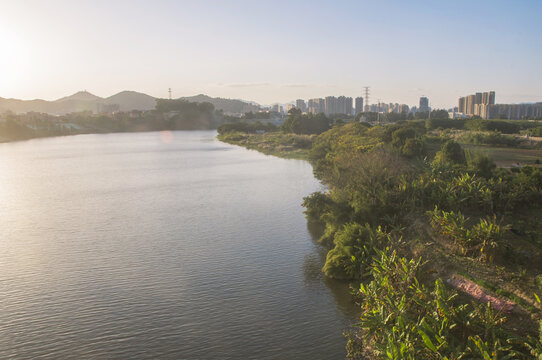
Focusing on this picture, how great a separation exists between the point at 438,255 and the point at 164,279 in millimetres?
9454

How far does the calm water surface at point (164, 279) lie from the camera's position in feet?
34.2

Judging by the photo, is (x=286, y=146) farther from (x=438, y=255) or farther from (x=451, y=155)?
(x=438, y=255)

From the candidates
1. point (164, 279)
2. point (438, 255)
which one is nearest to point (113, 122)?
point (164, 279)

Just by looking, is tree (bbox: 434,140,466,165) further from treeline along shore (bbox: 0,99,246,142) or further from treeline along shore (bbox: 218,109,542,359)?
treeline along shore (bbox: 0,99,246,142)

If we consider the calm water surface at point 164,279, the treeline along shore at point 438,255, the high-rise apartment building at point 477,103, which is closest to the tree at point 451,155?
the treeline along shore at point 438,255

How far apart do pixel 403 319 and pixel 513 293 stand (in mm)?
2881

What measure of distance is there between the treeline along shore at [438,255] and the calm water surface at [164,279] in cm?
147

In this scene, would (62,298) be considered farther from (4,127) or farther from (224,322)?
(4,127)

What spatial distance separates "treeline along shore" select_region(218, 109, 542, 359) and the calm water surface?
1.47m

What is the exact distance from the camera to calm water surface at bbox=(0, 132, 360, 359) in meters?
10.4

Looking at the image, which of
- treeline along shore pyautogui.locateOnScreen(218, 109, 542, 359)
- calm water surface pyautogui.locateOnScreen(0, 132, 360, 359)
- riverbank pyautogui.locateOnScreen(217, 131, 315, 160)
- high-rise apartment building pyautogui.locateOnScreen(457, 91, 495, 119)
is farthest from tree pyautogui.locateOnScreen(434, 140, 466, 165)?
high-rise apartment building pyautogui.locateOnScreen(457, 91, 495, 119)

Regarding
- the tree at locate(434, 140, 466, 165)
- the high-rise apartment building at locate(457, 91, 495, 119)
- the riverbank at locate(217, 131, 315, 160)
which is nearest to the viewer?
the tree at locate(434, 140, 466, 165)

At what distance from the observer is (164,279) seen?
14.1 metres

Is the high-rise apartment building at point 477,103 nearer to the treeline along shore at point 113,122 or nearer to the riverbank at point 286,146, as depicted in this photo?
the riverbank at point 286,146
